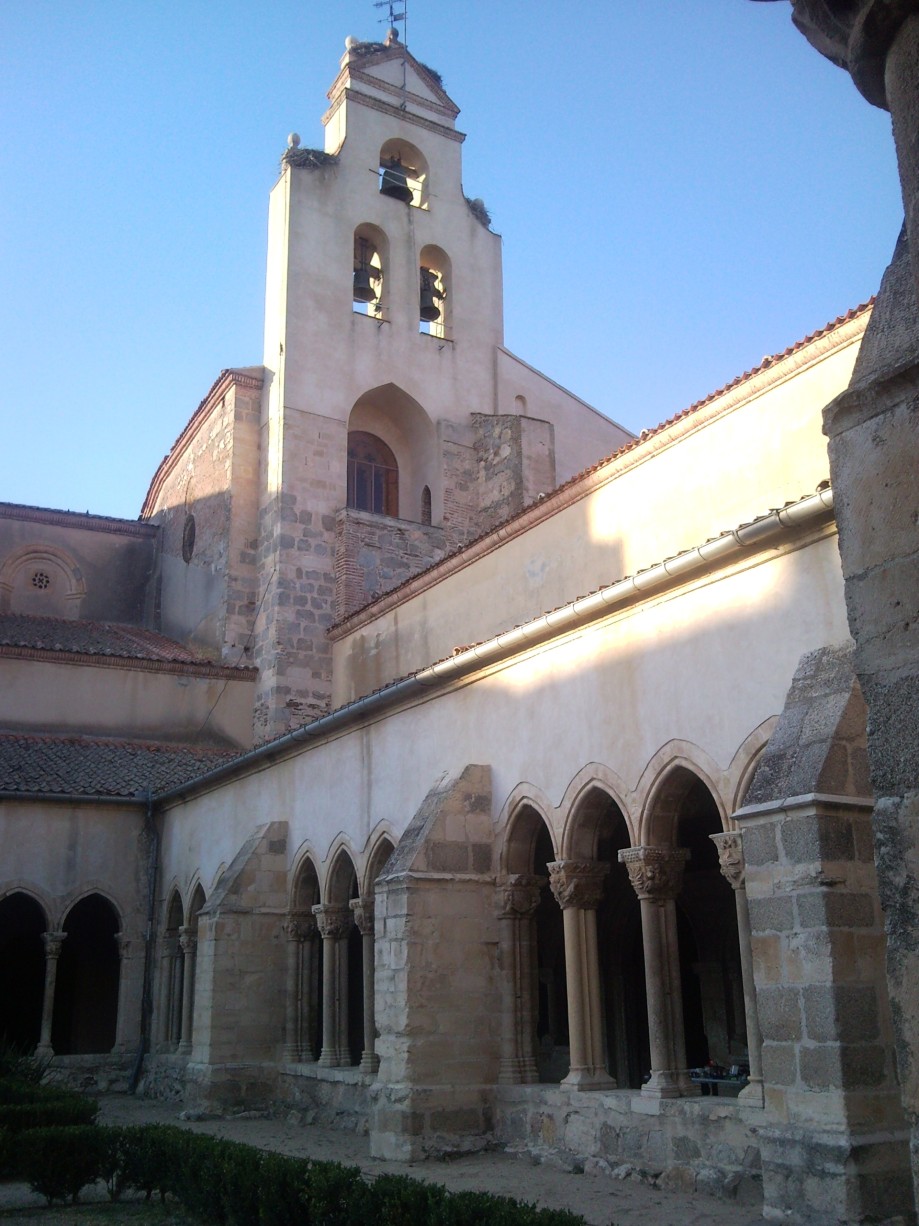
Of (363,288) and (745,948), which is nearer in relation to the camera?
(745,948)

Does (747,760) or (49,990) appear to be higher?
(747,760)

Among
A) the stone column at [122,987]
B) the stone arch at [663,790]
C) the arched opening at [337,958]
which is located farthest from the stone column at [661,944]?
the stone column at [122,987]

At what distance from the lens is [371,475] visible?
22.6m

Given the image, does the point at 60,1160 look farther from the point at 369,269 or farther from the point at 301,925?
the point at 369,269

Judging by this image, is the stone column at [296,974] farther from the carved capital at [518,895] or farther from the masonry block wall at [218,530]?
the masonry block wall at [218,530]

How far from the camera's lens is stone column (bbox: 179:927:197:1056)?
15625 mm

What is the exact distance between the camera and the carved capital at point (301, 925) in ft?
45.9

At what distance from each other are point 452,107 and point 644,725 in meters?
19.3

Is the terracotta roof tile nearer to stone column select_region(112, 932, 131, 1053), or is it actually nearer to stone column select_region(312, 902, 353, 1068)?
stone column select_region(112, 932, 131, 1053)

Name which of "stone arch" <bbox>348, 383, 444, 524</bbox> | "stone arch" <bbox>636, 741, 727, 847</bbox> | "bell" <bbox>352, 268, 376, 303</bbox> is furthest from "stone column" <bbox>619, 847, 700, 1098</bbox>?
"bell" <bbox>352, 268, 376, 303</bbox>

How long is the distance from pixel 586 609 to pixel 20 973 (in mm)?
13515

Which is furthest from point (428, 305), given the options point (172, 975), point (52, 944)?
point (52, 944)

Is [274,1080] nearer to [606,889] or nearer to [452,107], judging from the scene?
[606,889]

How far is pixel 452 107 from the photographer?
2452cm
